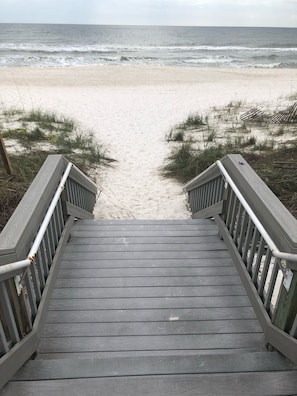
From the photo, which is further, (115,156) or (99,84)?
(99,84)

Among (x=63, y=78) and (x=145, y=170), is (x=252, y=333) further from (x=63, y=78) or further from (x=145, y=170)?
(x=63, y=78)

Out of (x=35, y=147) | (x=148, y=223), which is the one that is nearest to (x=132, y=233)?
(x=148, y=223)

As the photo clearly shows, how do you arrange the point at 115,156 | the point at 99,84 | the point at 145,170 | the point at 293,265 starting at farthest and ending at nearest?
the point at 99,84
the point at 115,156
the point at 145,170
the point at 293,265

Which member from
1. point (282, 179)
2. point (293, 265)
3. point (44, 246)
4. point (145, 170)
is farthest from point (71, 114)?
point (293, 265)

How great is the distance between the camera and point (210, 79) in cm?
2305

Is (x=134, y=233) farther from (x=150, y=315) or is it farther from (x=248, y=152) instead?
(x=248, y=152)

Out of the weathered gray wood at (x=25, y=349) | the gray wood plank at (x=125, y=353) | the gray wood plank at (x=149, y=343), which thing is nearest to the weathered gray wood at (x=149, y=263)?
the weathered gray wood at (x=25, y=349)

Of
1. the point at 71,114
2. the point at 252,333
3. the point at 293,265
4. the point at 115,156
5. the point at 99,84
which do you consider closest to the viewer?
the point at 293,265

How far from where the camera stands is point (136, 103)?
51.1ft

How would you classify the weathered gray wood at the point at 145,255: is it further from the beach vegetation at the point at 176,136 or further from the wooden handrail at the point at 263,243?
the beach vegetation at the point at 176,136

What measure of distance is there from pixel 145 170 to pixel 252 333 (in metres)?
6.55

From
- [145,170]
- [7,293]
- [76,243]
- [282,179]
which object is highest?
[7,293]

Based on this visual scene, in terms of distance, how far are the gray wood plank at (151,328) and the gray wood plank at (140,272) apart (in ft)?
2.05

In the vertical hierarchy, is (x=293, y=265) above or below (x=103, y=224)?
above
